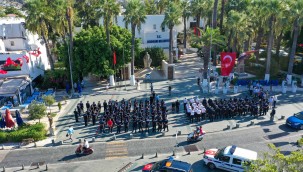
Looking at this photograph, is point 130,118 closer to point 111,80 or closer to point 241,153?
point 241,153

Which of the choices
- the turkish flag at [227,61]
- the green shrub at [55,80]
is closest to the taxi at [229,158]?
the turkish flag at [227,61]

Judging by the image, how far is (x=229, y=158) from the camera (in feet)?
56.5

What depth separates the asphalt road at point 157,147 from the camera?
20.2 metres

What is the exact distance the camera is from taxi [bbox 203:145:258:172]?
1702 centimetres

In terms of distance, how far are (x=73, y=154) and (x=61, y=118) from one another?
291 inches

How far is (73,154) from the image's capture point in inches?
811

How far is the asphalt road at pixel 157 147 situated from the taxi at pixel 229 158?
252 centimetres

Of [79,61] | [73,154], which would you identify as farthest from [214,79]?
[73,154]

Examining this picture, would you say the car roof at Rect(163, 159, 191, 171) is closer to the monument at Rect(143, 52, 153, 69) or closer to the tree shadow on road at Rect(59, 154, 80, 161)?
the tree shadow on road at Rect(59, 154, 80, 161)

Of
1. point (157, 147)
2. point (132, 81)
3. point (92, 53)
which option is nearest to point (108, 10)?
point (92, 53)

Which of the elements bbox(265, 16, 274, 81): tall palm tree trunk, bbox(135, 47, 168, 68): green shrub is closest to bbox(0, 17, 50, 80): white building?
bbox(135, 47, 168, 68): green shrub

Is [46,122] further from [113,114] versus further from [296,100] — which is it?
[296,100]

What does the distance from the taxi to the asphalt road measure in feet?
8.27

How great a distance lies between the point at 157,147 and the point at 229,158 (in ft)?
18.9
